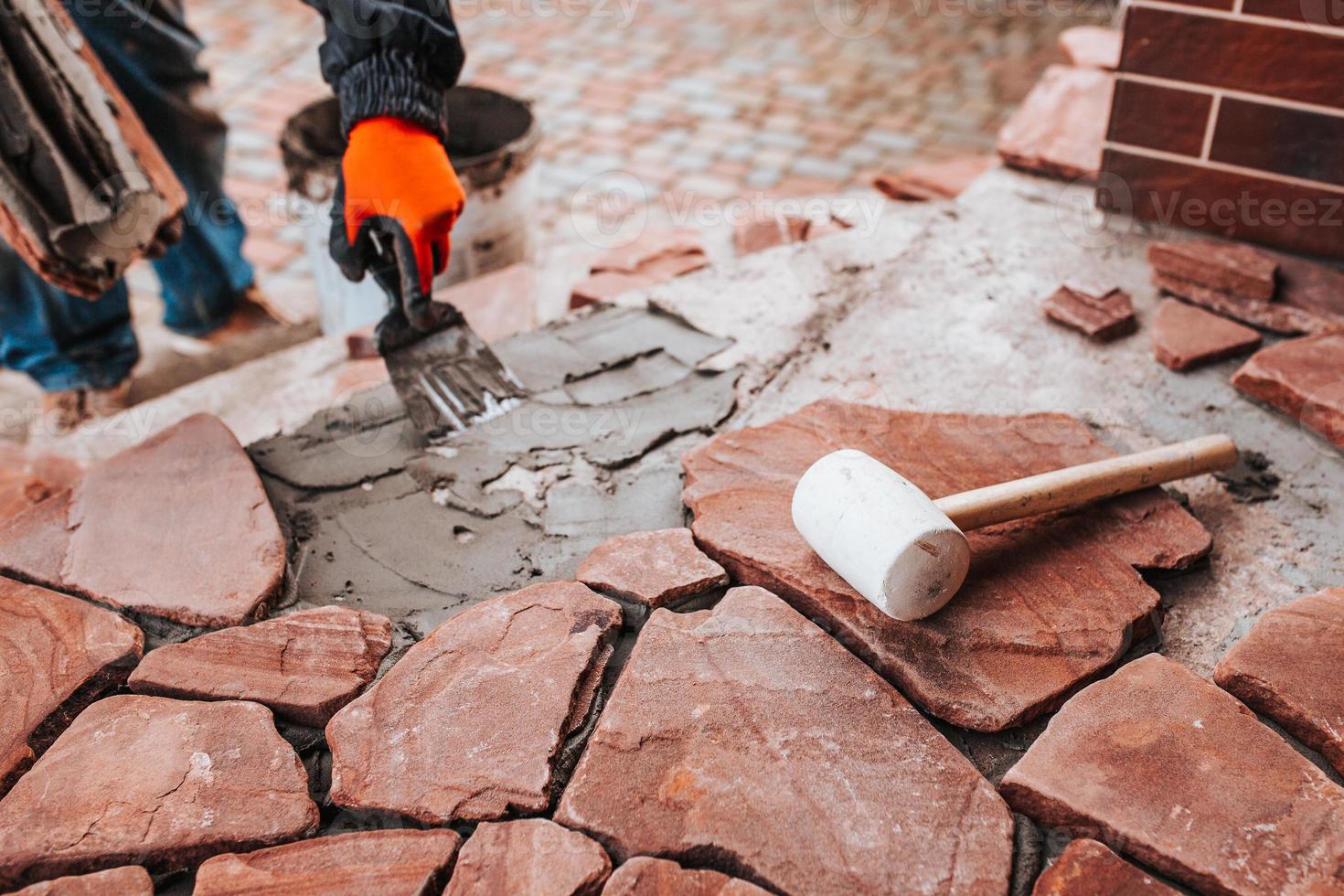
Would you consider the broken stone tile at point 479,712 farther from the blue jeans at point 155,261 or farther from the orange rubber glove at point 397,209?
the blue jeans at point 155,261

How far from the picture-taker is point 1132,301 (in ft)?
8.61

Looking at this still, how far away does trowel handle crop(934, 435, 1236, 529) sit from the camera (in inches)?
70.2

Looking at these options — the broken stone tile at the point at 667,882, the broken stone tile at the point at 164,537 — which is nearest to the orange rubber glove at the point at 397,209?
the broken stone tile at the point at 164,537

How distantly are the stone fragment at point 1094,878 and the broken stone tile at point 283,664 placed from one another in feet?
3.39

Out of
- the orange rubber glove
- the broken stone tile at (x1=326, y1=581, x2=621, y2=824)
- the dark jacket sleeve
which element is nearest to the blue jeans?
the dark jacket sleeve

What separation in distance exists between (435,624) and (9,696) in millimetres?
638

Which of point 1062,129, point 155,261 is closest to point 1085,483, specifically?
point 1062,129

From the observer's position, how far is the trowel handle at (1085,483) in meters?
1.78

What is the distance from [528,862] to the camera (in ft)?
4.63

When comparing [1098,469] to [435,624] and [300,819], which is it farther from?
[300,819]

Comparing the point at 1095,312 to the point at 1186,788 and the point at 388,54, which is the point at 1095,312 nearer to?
the point at 1186,788

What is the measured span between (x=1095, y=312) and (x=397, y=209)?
5.20 feet

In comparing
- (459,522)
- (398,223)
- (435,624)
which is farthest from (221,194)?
(435,624)

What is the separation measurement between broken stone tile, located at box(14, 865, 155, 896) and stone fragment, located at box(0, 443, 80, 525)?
47.7 inches
